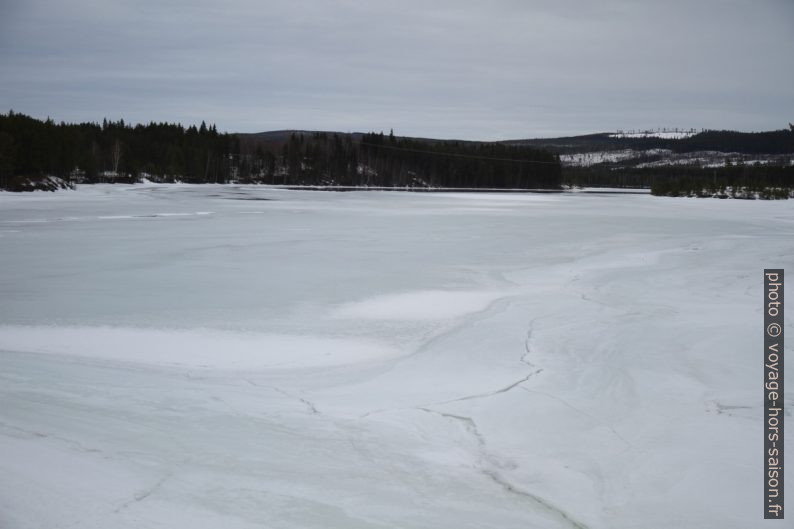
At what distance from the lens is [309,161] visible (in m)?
106

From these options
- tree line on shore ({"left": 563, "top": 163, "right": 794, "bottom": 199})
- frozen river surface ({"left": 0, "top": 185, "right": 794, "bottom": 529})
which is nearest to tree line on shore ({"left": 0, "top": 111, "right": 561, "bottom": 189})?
tree line on shore ({"left": 563, "top": 163, "right": 794, "bottom": 199})

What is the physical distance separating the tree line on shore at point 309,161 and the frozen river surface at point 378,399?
6467 cm

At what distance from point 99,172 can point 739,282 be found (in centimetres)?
7128

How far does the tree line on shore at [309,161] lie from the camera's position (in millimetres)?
81812

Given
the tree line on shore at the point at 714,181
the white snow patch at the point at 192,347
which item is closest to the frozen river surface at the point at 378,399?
the white snow patch at the point at 192,347

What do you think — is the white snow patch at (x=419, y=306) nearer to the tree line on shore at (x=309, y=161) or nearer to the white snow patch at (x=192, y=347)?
the white snow patch at (x=192, y=347)

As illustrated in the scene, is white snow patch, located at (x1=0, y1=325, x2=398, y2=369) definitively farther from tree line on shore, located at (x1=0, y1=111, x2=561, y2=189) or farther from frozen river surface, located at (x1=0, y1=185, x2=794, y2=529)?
tree line on shore, located at (x1=0, y1=111, x2=561, y2=189)

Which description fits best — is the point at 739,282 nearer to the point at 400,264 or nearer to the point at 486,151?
the point at 400,264

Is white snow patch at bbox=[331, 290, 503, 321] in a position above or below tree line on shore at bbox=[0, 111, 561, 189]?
below

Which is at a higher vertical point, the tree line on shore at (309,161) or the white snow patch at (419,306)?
the tree line on shore at (309,161)

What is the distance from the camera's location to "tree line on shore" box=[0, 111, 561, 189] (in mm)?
81812

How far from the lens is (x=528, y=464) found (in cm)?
332

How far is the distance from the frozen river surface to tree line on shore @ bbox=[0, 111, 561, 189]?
64.7 metres

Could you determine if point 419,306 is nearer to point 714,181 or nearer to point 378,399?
point 378,399
